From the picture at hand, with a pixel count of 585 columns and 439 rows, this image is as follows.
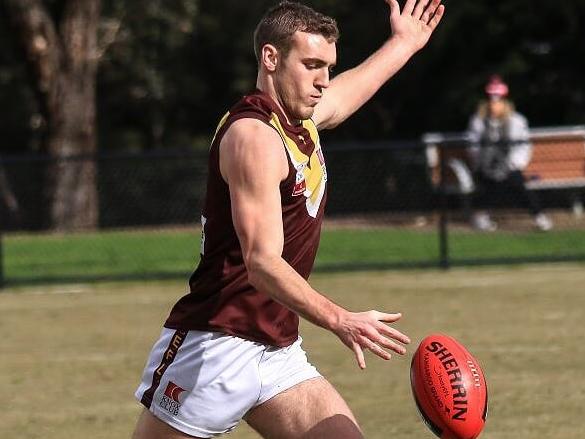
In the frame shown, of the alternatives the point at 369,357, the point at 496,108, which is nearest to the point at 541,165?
the point at 496,108

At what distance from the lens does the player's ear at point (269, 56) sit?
512 cm

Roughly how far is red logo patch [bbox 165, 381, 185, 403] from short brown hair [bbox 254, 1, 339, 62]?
45.3 inches

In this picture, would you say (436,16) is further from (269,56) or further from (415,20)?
(269,56)

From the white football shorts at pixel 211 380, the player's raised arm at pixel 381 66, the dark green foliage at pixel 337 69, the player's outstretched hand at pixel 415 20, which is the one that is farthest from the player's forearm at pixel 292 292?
the dark green foliage at pixel 337 69

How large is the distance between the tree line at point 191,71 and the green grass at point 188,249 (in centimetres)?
58

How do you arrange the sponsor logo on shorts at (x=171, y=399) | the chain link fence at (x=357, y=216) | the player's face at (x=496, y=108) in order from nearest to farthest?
the sponsor logo on shorts at (x=171, y=399)
the chain link fence at (x=357, y=216)
the player's face at (x=496, y=108)

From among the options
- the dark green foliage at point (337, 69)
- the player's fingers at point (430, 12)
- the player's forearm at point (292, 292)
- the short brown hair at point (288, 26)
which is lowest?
the dark green foliage at point (337, 69)

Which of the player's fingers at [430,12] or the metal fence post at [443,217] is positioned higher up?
the player's fingers at [430,12]

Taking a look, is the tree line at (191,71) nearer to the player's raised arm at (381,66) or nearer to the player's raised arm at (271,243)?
the player's raised arm at (381,66)

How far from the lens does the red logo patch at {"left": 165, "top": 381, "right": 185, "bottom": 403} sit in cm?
521

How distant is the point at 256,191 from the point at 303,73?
0.52 metres

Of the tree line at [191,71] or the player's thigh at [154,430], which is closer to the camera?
the player's thigh at [154,430]

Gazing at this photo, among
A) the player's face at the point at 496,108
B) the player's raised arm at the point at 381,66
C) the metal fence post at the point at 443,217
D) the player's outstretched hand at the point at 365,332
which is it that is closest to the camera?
the player's outstretched hand at the point at 365,332

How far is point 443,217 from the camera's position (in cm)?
1712
